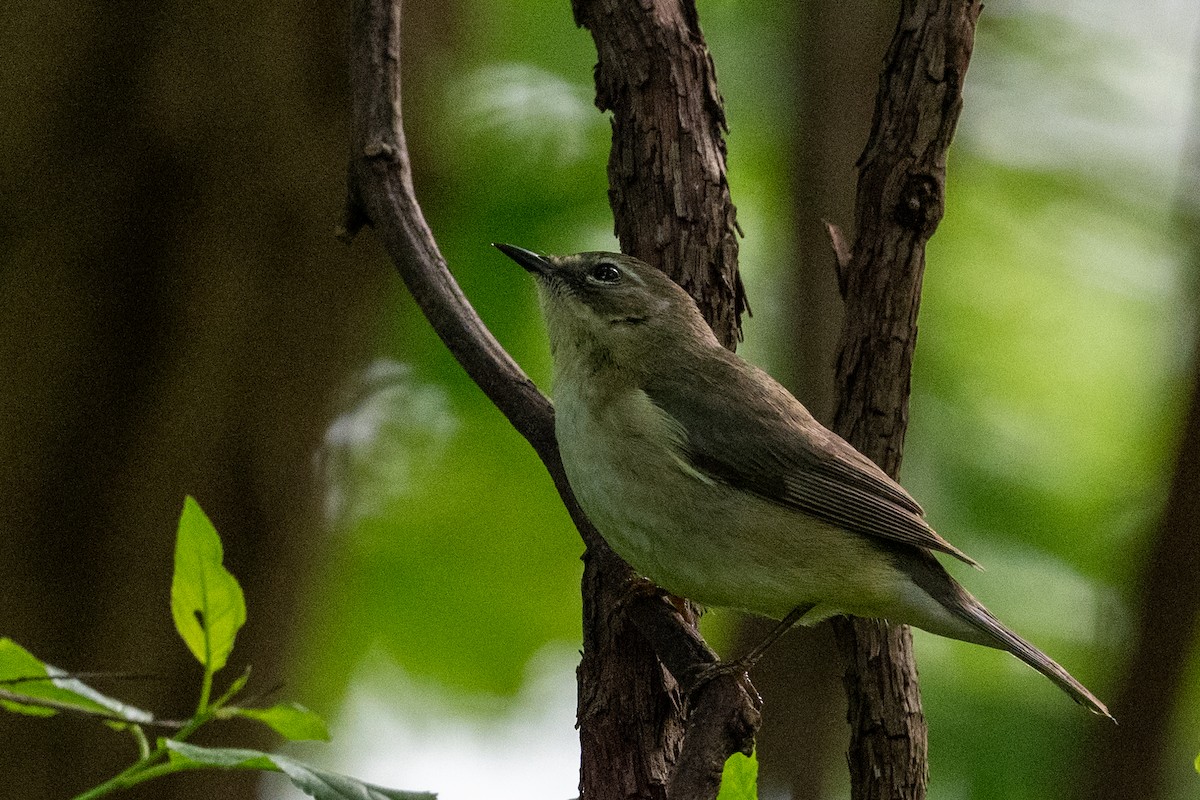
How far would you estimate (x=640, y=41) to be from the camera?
4453 millimetres

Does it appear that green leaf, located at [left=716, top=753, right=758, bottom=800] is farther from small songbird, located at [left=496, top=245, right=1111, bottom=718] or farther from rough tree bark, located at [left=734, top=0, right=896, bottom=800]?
rough tree bark, located at [left=734, top=0, right=896, bottom=800]

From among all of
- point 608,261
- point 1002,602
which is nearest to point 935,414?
point 1002,602

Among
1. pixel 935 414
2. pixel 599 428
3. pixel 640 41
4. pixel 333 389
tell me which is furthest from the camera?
pixel 935 414

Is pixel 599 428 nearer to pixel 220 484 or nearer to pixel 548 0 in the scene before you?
pixel 220 484

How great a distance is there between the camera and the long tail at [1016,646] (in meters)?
3.95

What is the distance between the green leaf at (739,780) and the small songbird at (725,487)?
180 centimetres

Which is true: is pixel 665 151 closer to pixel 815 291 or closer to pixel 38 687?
pixel 815 291

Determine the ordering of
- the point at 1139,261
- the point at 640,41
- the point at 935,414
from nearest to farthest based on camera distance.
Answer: the point at 640,41 < the point at 935,414 < the point at 1139,261

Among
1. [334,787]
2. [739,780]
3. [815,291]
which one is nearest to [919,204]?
[815,291]

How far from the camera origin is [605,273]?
4.60 meters

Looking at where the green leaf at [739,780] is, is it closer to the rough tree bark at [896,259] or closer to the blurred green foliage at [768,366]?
the rough tree bark at [896,259]

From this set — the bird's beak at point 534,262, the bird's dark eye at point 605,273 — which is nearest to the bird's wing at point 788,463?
the bird's dark eye at point 605,273

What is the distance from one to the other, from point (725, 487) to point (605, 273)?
0.97 metres

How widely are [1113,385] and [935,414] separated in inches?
49.4
